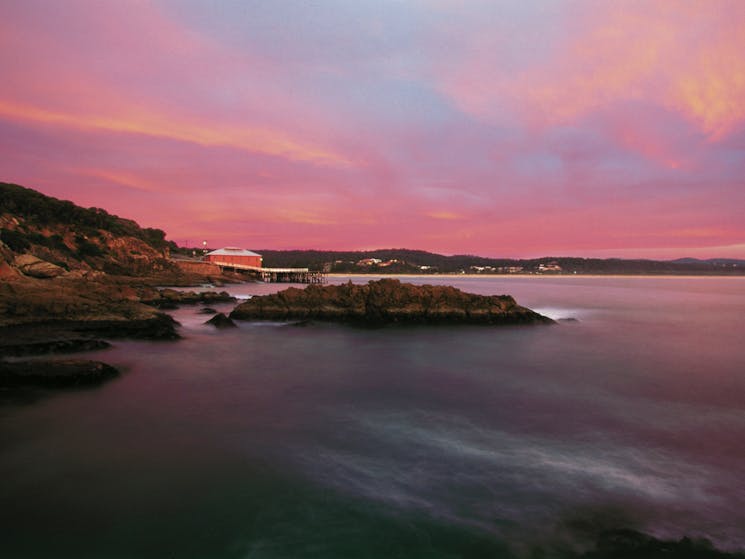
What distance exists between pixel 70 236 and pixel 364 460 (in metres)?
57.1

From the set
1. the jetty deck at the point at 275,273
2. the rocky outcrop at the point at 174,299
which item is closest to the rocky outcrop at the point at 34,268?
the rocky outcrop at the point at 174,299

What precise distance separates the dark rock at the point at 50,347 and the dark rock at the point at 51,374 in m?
1.99

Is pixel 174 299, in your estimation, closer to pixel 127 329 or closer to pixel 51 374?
pixel 127 329

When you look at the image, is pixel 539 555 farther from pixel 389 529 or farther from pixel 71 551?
pixel 71 551

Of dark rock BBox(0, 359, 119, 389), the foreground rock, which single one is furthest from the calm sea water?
the foreground rock

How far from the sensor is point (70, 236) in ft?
168

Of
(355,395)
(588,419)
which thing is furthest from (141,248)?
(588,419)

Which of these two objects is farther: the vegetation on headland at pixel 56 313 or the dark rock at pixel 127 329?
the dark rock at pixel 127 329

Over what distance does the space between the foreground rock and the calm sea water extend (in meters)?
9.21

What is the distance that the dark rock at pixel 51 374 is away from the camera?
9.55 metres

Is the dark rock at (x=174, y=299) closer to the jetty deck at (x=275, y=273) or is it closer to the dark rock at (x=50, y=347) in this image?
the dark rock at (x=50, y=347)

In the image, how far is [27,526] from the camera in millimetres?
4793

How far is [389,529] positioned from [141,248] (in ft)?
212

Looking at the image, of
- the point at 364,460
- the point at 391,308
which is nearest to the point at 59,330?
the point at 364,460
